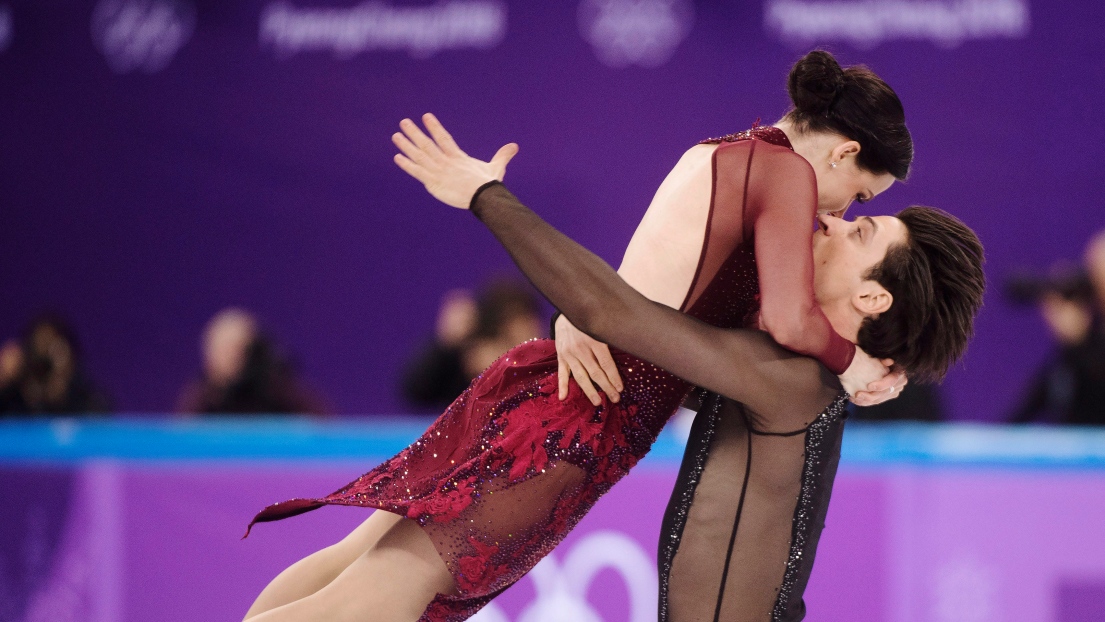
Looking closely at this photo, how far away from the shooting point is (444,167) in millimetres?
1991

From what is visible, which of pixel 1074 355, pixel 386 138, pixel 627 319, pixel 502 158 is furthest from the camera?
pixel 386 138

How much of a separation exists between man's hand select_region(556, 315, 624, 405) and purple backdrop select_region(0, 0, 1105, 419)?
173 inches

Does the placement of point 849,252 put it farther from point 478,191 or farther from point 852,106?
point 478,191

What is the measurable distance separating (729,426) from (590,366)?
0.29 metres

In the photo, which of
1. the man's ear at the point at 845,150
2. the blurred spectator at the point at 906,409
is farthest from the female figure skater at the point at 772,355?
the blurred spectator at the point at 906,409

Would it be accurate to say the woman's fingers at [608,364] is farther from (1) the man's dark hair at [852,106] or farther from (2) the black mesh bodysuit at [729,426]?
(1) the man's dark hair at [852,106]

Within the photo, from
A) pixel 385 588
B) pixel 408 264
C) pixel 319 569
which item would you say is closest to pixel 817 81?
pixel 385 588

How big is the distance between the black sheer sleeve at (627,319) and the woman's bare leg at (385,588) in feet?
1.74

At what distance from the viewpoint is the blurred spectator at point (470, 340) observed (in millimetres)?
4652

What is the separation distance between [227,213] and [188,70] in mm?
921

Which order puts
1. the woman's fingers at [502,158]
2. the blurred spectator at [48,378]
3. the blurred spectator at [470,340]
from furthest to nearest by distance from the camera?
the blurred spectator at [48,378] → the blurred spectator at [470,340] → the woman's fingers at [502,158]

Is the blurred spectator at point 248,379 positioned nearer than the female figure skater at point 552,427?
No

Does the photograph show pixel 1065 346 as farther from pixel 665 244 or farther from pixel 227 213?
pixel 227 213

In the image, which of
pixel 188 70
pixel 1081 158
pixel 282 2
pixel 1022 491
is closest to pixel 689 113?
pixel 1081 158
